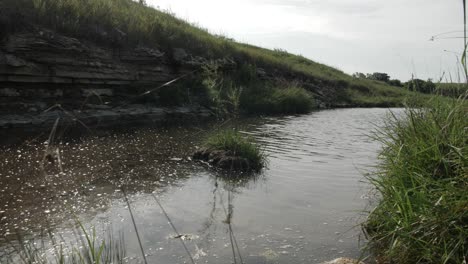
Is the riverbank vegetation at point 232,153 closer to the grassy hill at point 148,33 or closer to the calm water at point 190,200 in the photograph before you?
the calm water at point 190,200

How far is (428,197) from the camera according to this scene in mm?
3604

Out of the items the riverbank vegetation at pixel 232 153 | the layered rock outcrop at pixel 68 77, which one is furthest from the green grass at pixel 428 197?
the layered rock outcrop at pixel 68 77

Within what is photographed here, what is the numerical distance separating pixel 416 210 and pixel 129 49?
13.9 meters

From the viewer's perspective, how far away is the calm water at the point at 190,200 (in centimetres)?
434

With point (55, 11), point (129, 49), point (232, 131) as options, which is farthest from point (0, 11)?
point (232, 131)

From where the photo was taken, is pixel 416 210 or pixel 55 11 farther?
pixel 55 11

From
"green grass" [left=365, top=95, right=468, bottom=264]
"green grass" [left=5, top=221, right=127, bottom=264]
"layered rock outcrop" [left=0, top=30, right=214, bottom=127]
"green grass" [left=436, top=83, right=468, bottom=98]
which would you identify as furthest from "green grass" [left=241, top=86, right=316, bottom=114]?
"green grass" [left=5, top=221, right=127, bottom=264]

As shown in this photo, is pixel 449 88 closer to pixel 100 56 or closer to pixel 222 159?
pixel 222 159

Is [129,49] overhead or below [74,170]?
overhead

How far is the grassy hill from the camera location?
12957 millimetres

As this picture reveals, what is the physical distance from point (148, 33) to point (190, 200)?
12.9 metres

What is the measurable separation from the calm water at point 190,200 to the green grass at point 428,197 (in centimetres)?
68

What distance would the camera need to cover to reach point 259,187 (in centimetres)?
679

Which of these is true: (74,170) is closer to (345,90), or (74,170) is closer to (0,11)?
(0,11)
